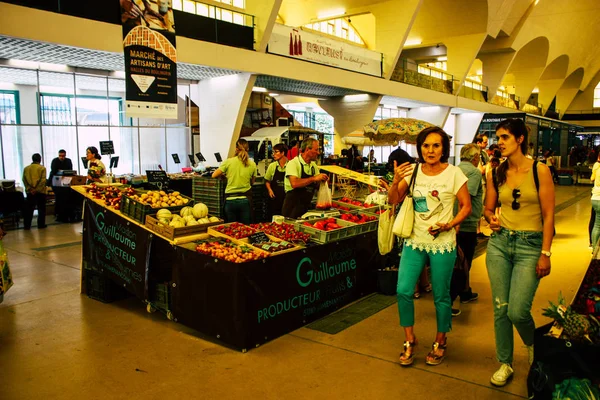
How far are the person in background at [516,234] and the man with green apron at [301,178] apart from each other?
9.44ft

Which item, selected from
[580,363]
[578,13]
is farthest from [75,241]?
[578,13]

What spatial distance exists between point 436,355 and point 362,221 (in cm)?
212

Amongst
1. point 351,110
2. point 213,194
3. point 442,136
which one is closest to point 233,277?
point 442,136

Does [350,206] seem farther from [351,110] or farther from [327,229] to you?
[351,110]

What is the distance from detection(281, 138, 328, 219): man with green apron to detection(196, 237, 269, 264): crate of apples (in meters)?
1.81

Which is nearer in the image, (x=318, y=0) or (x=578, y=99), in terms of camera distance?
(x=318, y=0)

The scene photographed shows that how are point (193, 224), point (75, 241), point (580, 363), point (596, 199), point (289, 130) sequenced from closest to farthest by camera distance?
1. point (580, 363)
2. point (193, 224)
3. point (596, 199)
4. point (75, 241)
5. point (289, 130)

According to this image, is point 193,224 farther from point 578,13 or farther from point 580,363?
point 578,13

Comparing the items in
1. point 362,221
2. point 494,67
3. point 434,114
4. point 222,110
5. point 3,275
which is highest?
point 494,67

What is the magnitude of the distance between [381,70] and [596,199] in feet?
46.7

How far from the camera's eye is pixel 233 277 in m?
3.74

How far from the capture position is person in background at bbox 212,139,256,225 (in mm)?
6250

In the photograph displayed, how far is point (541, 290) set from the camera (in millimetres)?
5504

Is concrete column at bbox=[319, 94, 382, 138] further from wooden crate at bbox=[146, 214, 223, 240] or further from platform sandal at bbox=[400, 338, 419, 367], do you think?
platform sandal at bbox=[400, 338, 419, 367]
